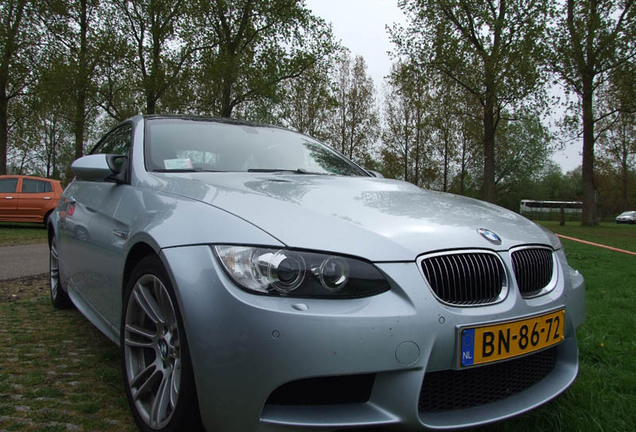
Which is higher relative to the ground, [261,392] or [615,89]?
[615,89]

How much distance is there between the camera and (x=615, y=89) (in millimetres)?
20641

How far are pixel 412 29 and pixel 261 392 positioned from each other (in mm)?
22415

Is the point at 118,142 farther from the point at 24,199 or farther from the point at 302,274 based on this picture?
the point at 24,199

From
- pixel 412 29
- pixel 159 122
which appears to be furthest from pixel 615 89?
pixel 159 122

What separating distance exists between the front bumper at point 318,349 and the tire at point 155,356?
0.09 meters

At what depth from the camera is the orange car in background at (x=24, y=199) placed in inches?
499

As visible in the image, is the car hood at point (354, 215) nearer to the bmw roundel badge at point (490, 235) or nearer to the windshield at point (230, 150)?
the bmw roundel badge at point (490, 235)

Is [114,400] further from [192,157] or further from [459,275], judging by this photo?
[459,275]

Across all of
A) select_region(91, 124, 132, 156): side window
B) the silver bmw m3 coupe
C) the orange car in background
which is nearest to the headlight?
the silver bmw m3 coupe

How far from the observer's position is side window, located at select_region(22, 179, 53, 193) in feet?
41.9

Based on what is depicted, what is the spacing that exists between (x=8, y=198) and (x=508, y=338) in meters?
14.3

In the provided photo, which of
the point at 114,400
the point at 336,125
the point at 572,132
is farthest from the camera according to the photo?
the point at 336,125

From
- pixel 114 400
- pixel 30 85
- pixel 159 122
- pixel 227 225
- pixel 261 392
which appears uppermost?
pixel 30 85

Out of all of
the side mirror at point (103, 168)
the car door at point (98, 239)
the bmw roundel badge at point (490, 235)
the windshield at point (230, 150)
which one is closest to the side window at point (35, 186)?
the car door at point (98, 239)
